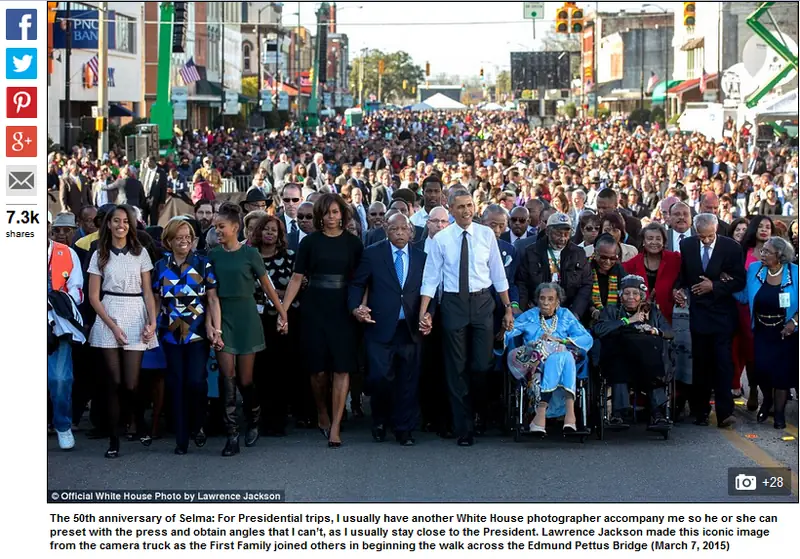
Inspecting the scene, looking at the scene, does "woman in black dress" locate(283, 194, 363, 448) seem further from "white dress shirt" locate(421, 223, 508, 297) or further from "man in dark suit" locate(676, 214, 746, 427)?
"man in dark suit" locate(676, 214, 746, 427)

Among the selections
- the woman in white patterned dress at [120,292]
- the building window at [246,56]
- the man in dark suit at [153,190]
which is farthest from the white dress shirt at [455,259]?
the building window at [246,56]

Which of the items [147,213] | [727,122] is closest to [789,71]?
[727,122]

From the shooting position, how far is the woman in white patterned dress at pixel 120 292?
888 centimetres

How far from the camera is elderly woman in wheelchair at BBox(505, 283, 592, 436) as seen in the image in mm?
9180

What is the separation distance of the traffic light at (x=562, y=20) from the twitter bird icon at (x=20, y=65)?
18.9 meters

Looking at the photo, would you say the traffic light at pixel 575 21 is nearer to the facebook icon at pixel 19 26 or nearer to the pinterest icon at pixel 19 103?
the facebook icon at pixel 19 26

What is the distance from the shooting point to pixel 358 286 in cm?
927

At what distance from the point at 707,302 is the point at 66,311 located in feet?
15.2

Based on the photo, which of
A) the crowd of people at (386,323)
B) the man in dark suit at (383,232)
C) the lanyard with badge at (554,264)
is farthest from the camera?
the man in dark suit at (383,232)

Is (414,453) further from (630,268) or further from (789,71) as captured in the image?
(789,71)

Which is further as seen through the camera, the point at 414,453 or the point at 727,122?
the point at 727,122

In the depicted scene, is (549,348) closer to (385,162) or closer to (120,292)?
(120,292)

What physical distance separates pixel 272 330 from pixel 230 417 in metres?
0.98

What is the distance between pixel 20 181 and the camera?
19.8ft
